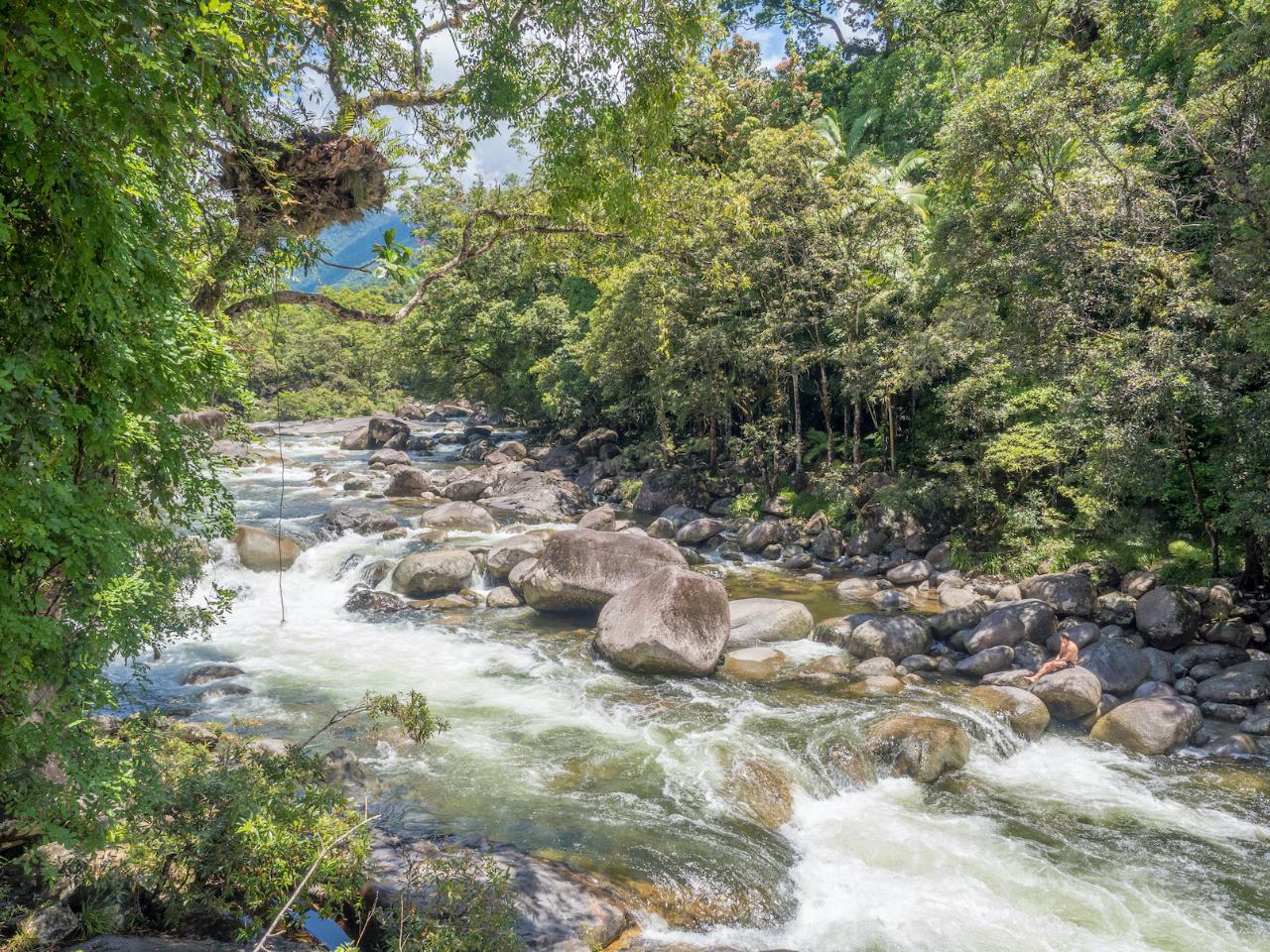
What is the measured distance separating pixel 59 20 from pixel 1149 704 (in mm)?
12874

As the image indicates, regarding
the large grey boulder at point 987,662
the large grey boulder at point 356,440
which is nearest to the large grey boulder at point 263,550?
the large grey boulder at point 987,662

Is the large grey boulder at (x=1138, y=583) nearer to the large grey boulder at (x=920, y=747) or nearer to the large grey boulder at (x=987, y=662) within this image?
the large grey boulder at (x=987, y=662)

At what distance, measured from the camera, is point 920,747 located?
30.3ft

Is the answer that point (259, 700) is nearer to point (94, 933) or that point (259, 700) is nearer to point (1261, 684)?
point (94, 933)

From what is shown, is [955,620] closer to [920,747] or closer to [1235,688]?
[1235,688]

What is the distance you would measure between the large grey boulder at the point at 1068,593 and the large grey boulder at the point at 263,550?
15744 millimetres

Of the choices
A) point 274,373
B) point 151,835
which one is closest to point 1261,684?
point 151,835

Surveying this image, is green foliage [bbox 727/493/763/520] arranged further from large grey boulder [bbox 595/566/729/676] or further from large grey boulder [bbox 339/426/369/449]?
large grey boulder [bbox 339/426/369/449]

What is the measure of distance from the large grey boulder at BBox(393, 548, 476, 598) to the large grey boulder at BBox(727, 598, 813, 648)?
6.05 meters

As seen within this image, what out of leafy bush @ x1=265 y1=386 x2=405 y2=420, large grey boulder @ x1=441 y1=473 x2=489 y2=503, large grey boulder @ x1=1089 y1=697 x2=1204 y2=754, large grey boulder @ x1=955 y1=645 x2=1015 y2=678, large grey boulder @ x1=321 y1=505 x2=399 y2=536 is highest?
Answer: leafy bush @ x1=265 y1=386 x2=405 y2=420

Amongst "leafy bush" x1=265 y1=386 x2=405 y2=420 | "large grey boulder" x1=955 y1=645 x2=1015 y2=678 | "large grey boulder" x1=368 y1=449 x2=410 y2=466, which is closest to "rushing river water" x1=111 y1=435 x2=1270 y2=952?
"large grey boulder" x1=955 y1=645 x2=1015 y2=678

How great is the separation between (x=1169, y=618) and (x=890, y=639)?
4.55m

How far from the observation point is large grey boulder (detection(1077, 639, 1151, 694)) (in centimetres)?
1141

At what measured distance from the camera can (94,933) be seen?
462 centimetres
